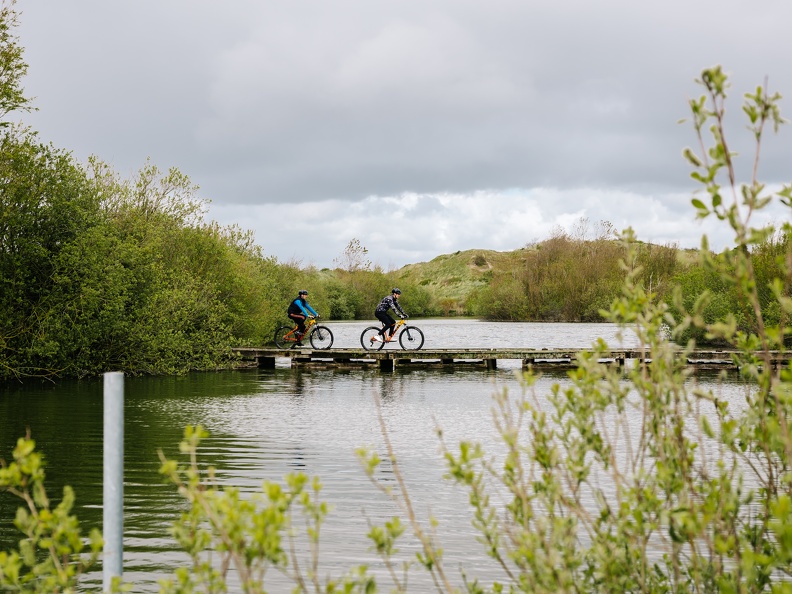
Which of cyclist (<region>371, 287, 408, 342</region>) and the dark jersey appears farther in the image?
the dark jersey

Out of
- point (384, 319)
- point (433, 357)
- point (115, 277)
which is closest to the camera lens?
point (115, 277)

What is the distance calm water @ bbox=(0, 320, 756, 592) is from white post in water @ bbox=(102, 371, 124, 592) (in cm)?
120

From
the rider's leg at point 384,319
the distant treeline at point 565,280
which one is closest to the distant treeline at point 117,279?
the rider's leg at point 384,319

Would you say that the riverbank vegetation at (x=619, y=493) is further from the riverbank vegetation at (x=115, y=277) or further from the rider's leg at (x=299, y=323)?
the rider's leg at (x=299, y=323)

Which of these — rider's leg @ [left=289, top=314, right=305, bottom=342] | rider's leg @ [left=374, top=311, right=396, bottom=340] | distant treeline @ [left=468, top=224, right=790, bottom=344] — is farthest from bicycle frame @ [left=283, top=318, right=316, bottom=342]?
distant treeline @ [left=468, top=224, right=790, bottom=344]

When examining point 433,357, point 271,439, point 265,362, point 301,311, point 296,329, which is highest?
point 301,311

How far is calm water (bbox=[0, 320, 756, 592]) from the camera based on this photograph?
7.67 meters

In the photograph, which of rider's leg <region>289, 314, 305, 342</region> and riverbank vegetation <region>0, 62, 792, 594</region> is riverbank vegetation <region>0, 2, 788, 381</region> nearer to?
rider's leg <region>289, 314, 305, 342</region>

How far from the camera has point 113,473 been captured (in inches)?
142

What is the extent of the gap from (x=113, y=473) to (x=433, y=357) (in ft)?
95.9

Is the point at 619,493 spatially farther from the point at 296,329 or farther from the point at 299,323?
the point at 296,329

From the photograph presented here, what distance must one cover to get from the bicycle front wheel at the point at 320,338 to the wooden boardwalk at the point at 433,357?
Result: 0.27 metres

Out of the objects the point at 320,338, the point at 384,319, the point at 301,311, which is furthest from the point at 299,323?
the point at 384,319

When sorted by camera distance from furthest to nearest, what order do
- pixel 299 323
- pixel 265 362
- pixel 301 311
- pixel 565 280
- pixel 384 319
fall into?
1. pixel 565 280
2. pixel 265 362
3. pixel 299 323
4. pixel 384 319
5. pixel 301 311
